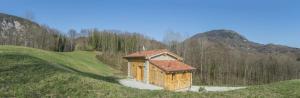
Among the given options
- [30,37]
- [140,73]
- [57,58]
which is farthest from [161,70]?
[30,37]

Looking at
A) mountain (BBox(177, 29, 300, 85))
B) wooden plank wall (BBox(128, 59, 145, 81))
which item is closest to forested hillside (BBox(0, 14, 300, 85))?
mountain (BBox(177, 29, 300, 85))

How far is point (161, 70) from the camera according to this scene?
71.5 feet

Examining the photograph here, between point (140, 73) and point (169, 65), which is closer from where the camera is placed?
point (169, 65)

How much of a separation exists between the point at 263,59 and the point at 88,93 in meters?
40.5

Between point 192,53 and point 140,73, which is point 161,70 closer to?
point 140,73

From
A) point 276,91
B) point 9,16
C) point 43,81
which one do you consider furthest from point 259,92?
point 9,16

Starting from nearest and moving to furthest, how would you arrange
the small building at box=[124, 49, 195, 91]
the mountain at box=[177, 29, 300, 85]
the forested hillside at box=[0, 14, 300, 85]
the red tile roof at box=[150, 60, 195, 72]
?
the small building at box=[124, 49, 195, 91], the red tile roof at box=[150, 60, 195, 72], the mountain at box=[177, 29, 300, 85], the forested hillside at box=[0, 14, 300, 85]

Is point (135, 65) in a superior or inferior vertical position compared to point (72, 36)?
inferior

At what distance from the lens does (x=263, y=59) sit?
147 ft

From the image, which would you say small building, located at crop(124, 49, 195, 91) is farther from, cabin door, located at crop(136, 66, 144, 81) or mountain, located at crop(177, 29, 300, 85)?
mountain, located at crop(177, 29, 300, 85)

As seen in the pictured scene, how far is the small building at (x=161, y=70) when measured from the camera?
2167 cm

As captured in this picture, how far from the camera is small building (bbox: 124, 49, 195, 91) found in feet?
71.1

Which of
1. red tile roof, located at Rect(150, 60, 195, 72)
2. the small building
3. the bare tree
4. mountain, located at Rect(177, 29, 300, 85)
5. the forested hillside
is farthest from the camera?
the bare tree

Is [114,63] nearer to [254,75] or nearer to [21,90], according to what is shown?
[254,75]
